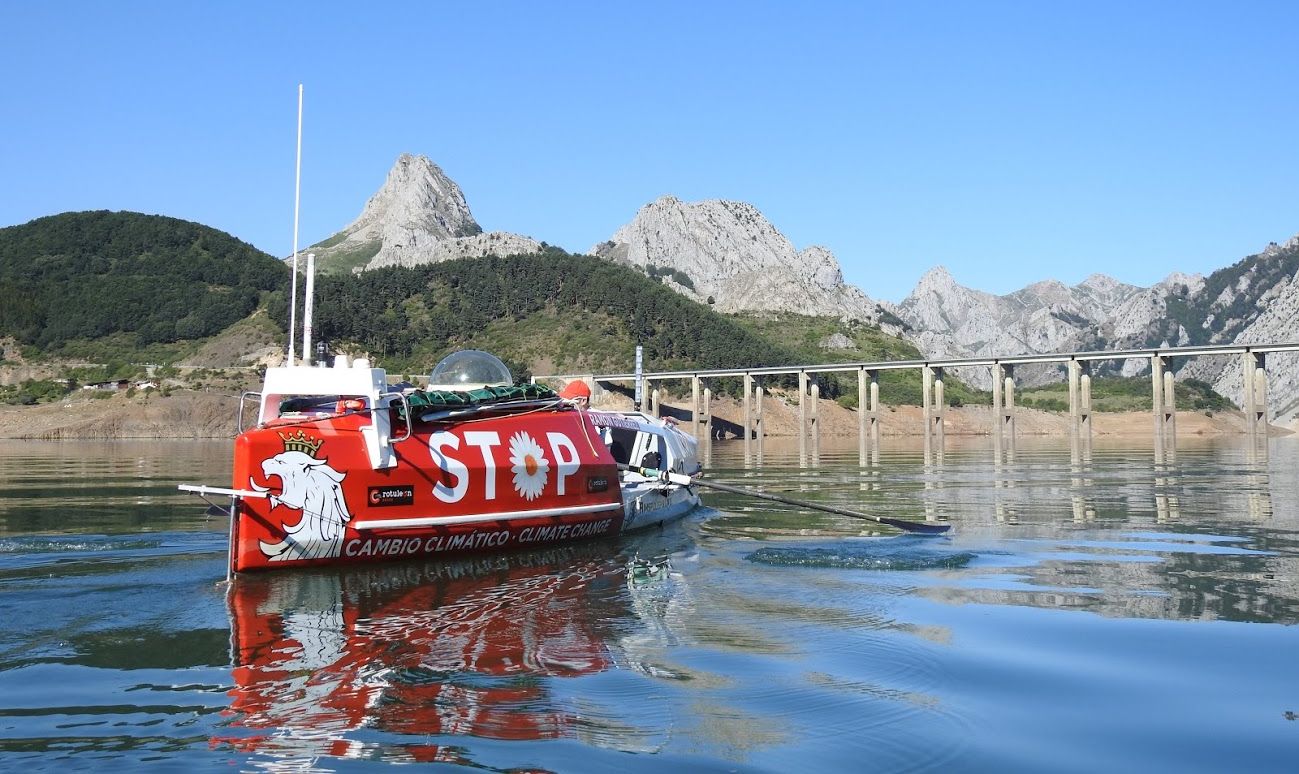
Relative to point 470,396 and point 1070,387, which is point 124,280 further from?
point 470,396

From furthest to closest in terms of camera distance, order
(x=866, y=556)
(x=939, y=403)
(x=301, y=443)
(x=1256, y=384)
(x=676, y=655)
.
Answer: (x=939, y=403) < (x=1256, y=384) < (x=866, y=556) < (x=301, y=443) < (x=676, y=655)

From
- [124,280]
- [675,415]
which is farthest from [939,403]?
[124,280]

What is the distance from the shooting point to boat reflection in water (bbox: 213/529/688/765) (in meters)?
7.34

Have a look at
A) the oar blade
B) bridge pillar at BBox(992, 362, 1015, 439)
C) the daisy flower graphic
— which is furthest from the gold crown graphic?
bridge pillar at BBox(992, 362, 1015, 439)

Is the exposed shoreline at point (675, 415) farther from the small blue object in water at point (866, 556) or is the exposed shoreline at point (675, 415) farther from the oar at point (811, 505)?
the small blue object in water at point (866, 556)

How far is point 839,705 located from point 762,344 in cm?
15548

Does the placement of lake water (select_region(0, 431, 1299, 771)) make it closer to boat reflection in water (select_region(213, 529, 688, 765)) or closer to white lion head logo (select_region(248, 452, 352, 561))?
boat reflection in water (select_region(213, 529, 688, 765))

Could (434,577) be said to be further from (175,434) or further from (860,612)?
(175,434)

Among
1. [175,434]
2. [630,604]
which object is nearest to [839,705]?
[630,604]

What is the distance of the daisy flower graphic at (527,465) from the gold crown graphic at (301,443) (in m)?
3.12

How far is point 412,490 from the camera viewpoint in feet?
48.0

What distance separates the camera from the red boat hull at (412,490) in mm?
13570

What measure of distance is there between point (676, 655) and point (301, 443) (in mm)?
6123

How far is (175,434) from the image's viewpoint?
320ft
